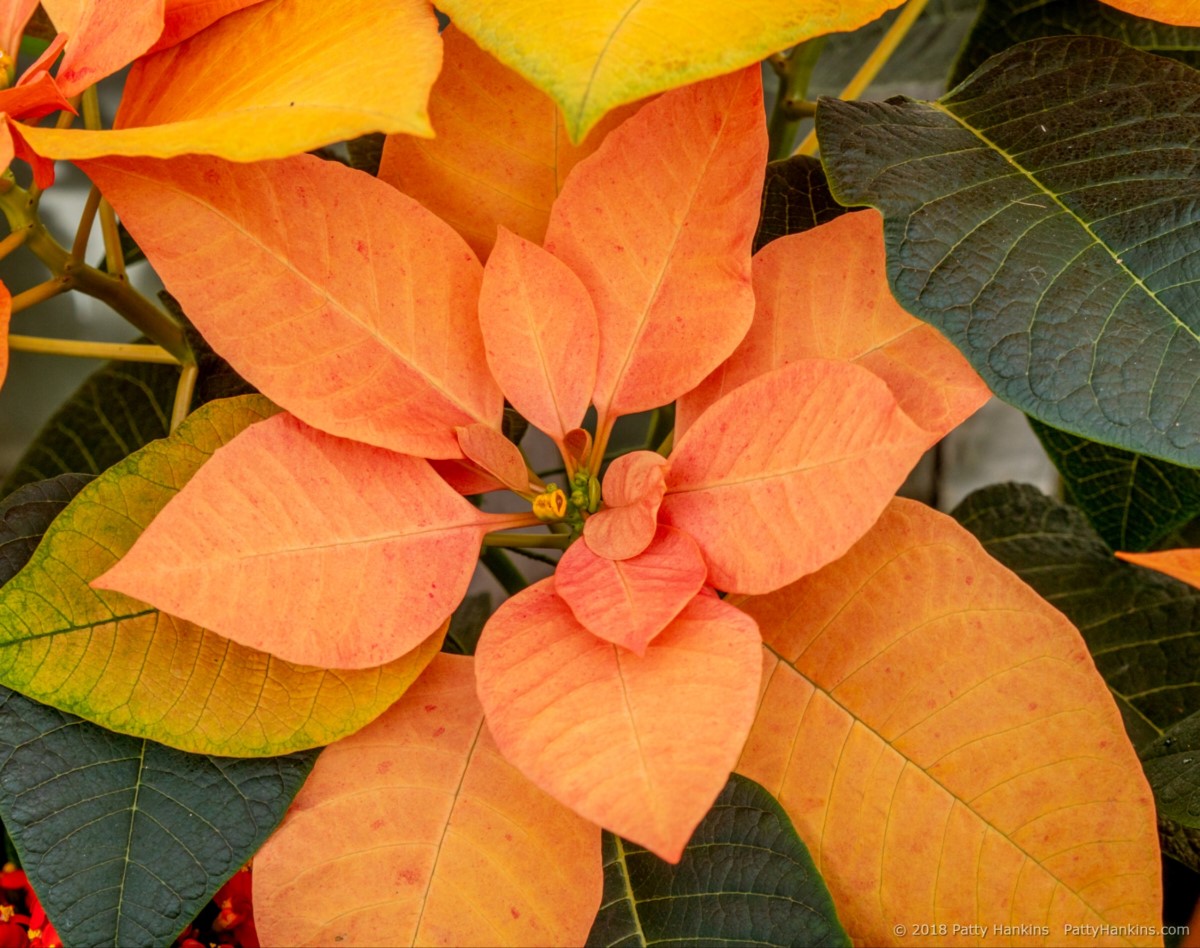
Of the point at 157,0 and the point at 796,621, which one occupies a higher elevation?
the point at 157,0

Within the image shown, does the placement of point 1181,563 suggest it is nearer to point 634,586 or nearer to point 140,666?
point 634,586

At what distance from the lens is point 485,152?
0.44 m

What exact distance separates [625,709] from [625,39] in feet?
0.65

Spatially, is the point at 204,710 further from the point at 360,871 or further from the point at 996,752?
the point at 996,752

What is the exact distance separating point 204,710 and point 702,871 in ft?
0.64

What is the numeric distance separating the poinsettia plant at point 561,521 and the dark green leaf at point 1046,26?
216 mm

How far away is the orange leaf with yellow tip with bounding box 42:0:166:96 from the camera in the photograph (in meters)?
0.40

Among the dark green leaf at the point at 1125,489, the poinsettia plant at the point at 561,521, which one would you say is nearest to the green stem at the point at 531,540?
the poinsettia plant at the point at 561,521

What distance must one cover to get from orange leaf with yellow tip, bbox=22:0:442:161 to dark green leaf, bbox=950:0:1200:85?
0.38 meters

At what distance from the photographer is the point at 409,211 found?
15.8 inches

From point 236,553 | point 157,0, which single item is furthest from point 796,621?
point 157,0

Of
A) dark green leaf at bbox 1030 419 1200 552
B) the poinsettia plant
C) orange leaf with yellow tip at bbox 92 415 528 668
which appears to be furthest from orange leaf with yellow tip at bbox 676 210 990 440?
dark green leaf at bbox 1030 419 1200 552

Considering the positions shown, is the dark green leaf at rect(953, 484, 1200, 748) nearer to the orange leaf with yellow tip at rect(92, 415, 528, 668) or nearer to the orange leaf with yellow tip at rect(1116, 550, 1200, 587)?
the orange leaf with yellow tip at rect(1116, 550, 1200, 587)

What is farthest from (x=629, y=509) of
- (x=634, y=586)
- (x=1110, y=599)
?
(x=1110, y=599)
